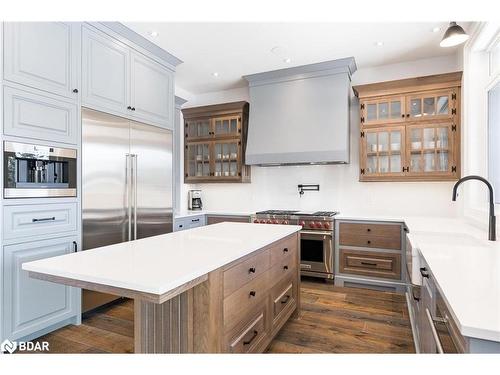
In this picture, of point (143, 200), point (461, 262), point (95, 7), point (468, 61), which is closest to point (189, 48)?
point (143, 200)

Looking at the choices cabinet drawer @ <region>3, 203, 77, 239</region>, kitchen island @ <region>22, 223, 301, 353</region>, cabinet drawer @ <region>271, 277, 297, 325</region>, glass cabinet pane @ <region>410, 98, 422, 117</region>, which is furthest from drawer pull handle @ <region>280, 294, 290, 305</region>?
glass cabinet pane @ <region>410, 98, 422, 117</region>

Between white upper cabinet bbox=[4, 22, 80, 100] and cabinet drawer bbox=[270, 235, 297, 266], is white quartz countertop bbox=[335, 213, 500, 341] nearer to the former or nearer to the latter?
cabinet drawer bbox=[270, 235, 297, 266]

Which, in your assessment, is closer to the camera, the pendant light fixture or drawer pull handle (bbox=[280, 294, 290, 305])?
the pendant light fixture

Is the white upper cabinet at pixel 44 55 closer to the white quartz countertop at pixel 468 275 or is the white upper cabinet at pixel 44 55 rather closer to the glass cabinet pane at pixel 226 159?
the glass cabinet pane at pixel 226 159

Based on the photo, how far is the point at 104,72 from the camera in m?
2.74

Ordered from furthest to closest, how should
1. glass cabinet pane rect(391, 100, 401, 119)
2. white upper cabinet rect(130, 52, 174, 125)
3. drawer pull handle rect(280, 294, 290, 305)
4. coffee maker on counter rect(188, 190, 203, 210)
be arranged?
coffee maker on counter rect(188, 190, 203, 210) < glass cabinet pane rect(391, 100, 401, 119) < white upper cabinet rect(130, 52, 174, 125) < drawer pull handle rect(280, 294, 290, 305)

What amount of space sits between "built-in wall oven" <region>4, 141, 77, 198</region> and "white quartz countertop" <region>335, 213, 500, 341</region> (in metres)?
2.55

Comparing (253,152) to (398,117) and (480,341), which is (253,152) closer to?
(398,117)

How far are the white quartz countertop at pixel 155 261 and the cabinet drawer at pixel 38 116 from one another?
122cm

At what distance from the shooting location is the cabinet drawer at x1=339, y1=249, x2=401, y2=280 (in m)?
3.34

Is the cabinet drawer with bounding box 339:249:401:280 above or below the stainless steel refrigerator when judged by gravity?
below

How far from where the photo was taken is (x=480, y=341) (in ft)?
2.50

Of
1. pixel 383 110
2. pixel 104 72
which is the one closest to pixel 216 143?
pixel 104 72

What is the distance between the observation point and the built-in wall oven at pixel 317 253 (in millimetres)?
3643
